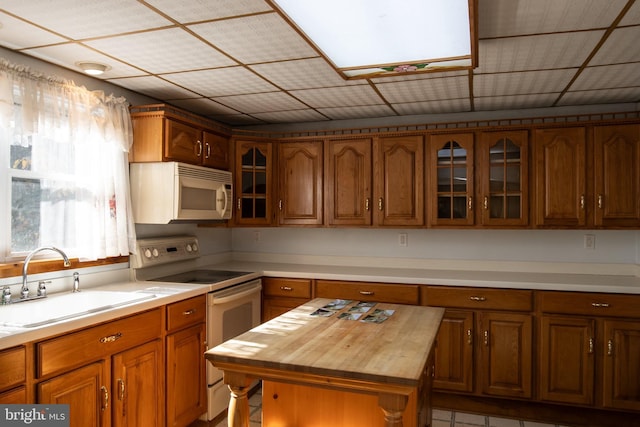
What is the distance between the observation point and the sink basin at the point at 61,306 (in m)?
2.04

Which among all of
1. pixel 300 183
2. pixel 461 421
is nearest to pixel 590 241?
pixel 461 421

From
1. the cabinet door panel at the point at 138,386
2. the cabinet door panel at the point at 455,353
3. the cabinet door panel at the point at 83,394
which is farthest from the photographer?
the cabinet door panel at the point at 455,353

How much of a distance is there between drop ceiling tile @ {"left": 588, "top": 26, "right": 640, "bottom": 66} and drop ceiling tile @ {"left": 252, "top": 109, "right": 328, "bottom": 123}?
207cm

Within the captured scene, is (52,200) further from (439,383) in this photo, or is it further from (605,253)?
(605,253)

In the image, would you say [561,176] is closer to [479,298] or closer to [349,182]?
[479,298]

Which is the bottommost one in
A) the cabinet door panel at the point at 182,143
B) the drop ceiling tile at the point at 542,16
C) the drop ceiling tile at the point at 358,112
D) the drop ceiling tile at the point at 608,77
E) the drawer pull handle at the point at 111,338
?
the drawer pull handle at the point at 111,338

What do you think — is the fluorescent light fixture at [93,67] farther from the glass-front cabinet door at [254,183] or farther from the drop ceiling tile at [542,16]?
the drop ceiling tile at [542,16]

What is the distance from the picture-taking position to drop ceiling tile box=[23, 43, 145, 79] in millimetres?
2385

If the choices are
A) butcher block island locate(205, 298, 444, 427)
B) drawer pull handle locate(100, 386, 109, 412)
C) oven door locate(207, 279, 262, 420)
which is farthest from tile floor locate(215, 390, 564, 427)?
drawer pull handle locate(100, 386, 109, 412)

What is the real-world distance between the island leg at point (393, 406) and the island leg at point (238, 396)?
1.75 feet

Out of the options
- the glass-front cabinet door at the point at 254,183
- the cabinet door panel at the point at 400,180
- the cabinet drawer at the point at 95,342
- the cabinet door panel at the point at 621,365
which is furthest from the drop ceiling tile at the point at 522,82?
the cabinet drawer at the point at 95,342

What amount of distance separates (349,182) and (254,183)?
809 millimetres

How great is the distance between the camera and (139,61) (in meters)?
2.57

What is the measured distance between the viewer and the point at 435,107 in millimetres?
3688
